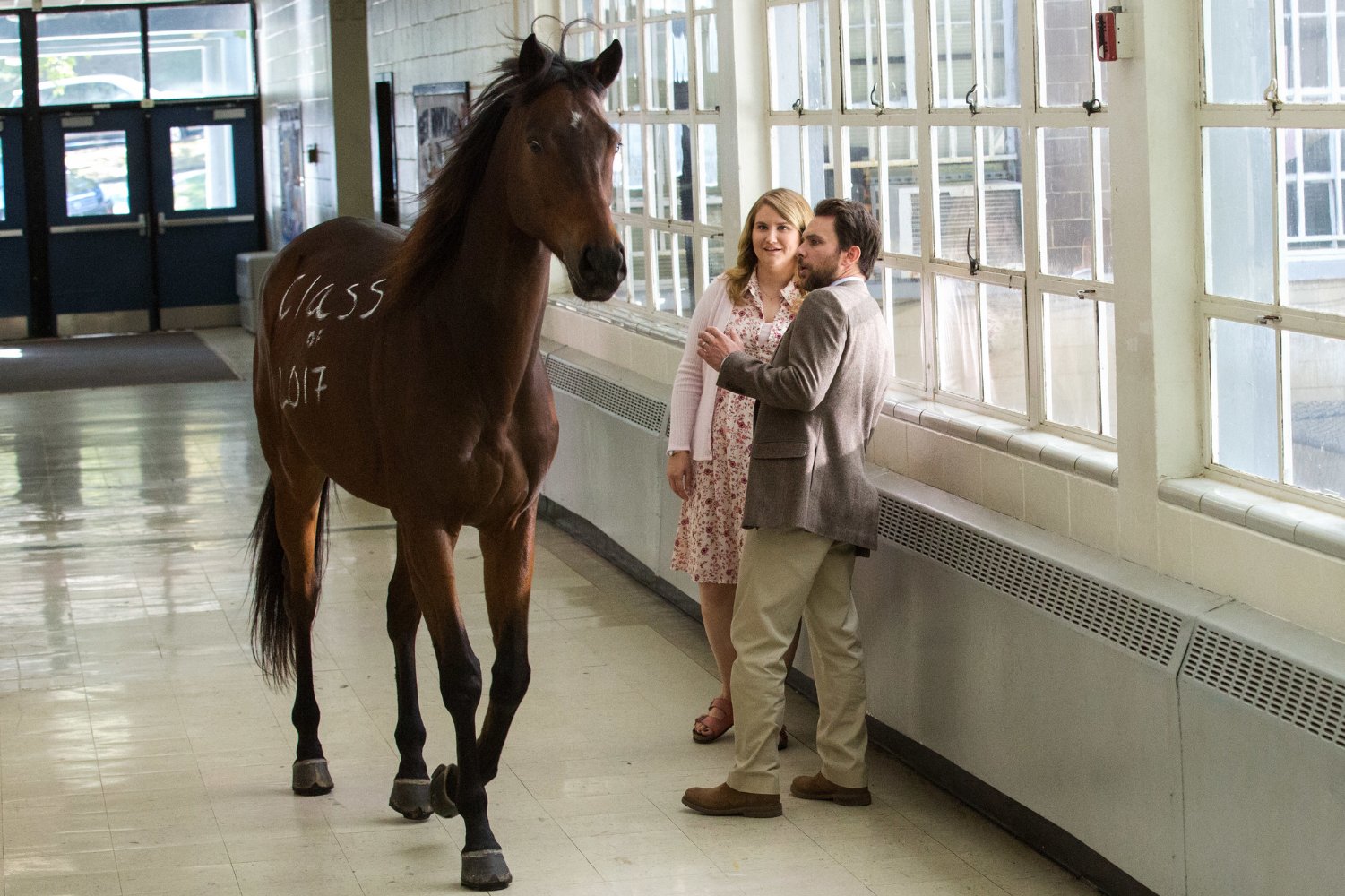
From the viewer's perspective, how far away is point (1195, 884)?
3004mm

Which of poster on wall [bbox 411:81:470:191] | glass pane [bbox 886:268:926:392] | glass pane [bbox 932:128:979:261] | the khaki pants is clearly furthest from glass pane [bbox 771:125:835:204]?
poster on wall [bbox 411:81:470:191]

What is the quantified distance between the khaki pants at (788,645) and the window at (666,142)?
2.08m

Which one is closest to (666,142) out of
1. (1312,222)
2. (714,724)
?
(714,724)

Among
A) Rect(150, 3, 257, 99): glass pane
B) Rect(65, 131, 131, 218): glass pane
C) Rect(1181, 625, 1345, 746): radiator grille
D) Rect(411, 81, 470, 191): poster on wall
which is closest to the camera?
Rect(1181, 625, 1345, 746): radiator grille

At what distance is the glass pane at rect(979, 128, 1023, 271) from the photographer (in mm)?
3971

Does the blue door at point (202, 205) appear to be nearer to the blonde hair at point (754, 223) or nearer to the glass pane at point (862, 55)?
the glass pane at point (862, 55)

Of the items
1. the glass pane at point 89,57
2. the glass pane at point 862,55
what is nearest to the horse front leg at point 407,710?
the glass pane at point 862,55

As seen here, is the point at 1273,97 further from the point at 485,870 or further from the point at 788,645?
the point at 485,870

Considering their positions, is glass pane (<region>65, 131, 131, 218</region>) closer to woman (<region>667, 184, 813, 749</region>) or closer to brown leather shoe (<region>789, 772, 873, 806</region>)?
woman (<region>667, 184, 813, 749</region>)

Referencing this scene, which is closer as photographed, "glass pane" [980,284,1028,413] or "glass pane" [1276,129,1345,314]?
"glass pane" [1276,129,1345,314]

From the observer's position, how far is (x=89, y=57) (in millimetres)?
16250

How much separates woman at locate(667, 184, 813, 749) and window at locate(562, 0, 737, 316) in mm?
1411

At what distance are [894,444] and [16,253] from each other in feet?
44.2

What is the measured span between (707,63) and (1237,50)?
2.96 meters
